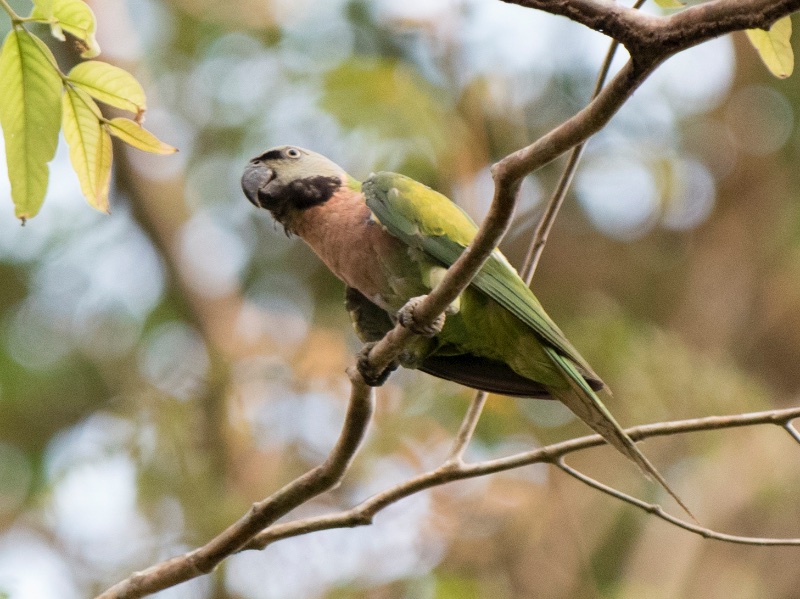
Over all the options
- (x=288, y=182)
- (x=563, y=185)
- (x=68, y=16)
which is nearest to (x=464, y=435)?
(x=563, y=185)

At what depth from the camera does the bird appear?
9.16 feet

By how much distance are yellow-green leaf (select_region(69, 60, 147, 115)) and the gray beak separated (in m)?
1.26

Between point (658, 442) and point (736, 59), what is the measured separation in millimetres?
3273

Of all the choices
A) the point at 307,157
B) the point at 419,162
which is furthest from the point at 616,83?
the point at 419,162

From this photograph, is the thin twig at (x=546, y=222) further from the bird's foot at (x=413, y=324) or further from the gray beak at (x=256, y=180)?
the gray beak at (x=256, y=180)

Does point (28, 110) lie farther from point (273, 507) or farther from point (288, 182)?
point (288, 182)

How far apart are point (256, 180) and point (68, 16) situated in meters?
1.45

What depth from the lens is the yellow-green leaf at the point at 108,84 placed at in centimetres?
179

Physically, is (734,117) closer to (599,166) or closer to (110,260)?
(599,166)

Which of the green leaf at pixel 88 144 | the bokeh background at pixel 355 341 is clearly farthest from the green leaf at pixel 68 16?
Result: the bokeh background at pixel 355 341

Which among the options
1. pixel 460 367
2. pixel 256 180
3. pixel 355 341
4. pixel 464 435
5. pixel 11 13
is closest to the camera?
pixel 11 13

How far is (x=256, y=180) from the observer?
316cm

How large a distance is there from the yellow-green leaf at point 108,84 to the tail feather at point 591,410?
1489 mm

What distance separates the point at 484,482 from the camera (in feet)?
19.8
